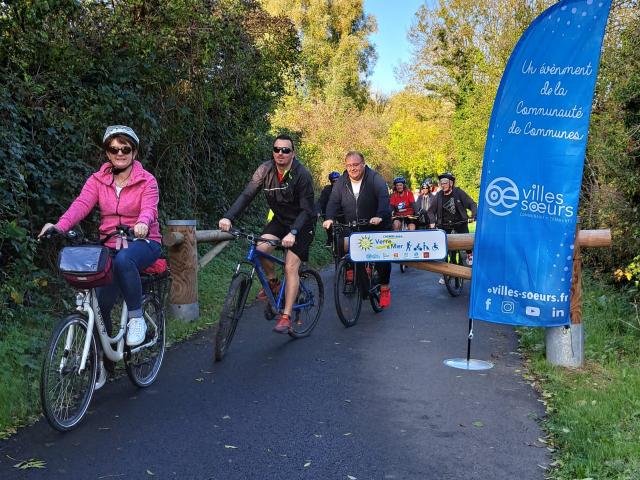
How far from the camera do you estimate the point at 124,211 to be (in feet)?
16.3

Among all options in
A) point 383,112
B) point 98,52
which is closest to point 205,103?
point 98,52

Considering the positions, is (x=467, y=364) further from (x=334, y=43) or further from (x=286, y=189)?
(x=334, y=43)

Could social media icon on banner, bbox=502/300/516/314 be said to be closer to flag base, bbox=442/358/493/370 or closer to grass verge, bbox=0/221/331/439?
flag base, bbox=442/358/493/370

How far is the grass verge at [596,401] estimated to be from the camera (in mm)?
3793

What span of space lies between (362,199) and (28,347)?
453cm

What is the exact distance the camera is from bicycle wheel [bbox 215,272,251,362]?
20.1 ft

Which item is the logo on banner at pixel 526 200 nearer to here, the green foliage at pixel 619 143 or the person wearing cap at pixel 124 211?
the green foliage at pixel 619 143

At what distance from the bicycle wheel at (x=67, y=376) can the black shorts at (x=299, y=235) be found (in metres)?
2.70

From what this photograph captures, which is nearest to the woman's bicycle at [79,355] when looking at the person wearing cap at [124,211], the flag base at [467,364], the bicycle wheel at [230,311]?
the person wearing cap at [124,211]

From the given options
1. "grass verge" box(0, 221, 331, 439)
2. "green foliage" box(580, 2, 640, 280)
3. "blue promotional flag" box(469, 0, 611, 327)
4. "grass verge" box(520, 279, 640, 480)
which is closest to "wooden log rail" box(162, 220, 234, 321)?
"grass verge" box(0, 221, 331, 439)

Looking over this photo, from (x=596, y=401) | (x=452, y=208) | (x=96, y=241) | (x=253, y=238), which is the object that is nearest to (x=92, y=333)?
(x=96, y=241)

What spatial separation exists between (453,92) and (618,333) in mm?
34132

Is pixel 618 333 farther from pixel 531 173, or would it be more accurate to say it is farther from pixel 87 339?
pixel 87 339

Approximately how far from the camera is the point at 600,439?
4.11m
